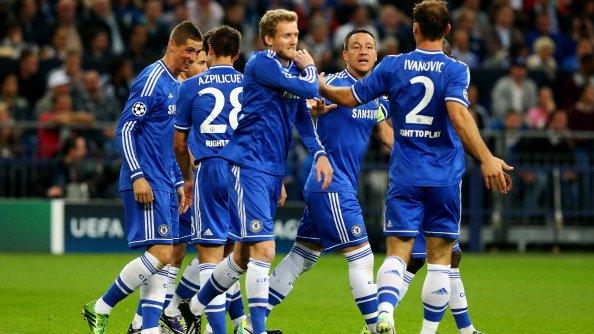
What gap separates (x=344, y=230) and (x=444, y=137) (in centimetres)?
116

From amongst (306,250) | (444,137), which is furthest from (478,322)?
(444,137)

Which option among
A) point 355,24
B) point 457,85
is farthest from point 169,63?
point 355,24

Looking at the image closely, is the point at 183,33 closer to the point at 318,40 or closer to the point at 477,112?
the point at 477,112

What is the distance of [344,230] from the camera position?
1026cm

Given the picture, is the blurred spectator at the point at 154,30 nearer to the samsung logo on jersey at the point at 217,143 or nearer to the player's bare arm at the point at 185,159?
the player's bare arm at the point at 185,159

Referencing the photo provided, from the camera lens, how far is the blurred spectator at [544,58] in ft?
76.9

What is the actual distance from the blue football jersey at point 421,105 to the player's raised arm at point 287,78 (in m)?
0.40

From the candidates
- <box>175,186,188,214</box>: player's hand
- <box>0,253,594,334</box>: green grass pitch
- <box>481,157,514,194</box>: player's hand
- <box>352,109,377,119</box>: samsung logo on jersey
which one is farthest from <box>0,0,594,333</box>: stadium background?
<box>481,157,514,194</box>: player's hand

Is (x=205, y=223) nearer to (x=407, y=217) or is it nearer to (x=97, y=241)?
(x=407, y=217)

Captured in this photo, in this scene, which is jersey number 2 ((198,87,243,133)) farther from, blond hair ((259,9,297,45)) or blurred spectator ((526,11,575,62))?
blurred spectator ((526,11,575,62))

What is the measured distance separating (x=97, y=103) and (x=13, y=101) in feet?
4.26

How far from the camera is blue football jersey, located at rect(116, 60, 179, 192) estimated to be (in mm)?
9930

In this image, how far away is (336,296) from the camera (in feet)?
47.7

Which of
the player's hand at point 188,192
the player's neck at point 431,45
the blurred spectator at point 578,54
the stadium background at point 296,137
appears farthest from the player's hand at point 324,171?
the blurred spectator at point 578,54
